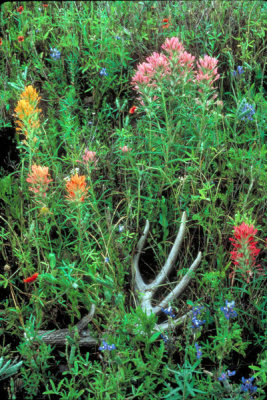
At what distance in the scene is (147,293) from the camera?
89.1 inches

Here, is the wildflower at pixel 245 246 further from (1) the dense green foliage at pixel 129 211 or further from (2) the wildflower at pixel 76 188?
(2) the wildflower at pixel 76 188

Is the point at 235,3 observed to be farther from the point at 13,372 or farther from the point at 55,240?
the point at 13,372

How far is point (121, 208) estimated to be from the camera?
2693 millimetres

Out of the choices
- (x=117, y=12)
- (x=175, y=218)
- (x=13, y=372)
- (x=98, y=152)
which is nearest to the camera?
(x=13, y=372)

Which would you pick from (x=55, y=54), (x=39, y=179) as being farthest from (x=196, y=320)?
(x=55, y=54)

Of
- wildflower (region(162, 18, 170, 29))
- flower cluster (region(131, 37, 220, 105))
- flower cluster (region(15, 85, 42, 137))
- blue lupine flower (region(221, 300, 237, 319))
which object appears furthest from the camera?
wildflower (region(162, 18, 170, 29))

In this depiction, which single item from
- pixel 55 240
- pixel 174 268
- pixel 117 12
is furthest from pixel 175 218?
pixel 117 12

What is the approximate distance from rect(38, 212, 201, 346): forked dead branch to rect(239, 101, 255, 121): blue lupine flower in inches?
30.1

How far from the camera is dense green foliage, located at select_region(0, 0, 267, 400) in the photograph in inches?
75.5

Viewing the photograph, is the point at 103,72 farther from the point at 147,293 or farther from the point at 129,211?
the point at 147,293

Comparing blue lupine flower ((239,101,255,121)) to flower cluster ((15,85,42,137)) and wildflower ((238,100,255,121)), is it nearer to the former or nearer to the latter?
wildflower ((238,100,255,121))

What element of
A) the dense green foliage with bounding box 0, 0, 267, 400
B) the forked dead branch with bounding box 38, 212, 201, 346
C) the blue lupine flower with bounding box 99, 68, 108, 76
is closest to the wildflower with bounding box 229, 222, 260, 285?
the dense green foliage with bounding box 0, 0, 267, 400

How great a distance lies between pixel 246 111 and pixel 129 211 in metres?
0.91

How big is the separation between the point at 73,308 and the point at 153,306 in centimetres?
46
